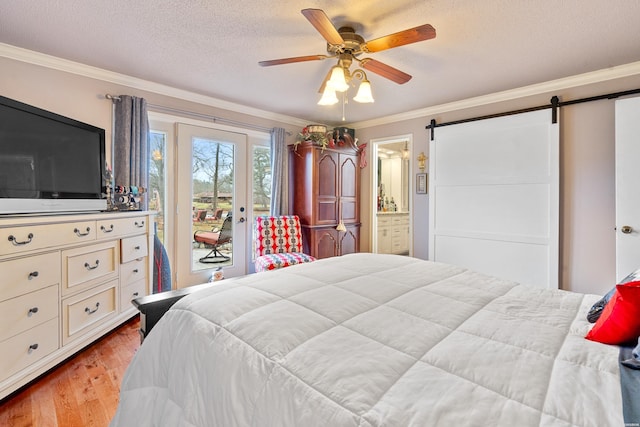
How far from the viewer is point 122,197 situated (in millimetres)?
2762

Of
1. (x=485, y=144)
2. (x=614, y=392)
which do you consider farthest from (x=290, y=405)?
(x=485, y=144)

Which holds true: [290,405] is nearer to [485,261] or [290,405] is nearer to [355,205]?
[485,261]

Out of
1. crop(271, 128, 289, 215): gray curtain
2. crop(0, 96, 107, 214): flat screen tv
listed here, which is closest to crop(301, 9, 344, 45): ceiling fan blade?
crop(0, 96, 107, 214): flat screen tv

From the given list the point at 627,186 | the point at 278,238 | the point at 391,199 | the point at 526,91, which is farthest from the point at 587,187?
the point at 391,199

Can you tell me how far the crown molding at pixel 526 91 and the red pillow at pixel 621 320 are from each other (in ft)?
9.45

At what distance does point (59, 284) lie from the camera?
6.39 ft

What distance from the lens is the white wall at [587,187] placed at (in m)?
2.80

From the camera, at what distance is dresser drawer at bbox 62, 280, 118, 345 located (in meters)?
2.00

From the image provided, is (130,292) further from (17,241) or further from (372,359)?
(372,359)

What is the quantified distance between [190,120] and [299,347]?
319 centimetres

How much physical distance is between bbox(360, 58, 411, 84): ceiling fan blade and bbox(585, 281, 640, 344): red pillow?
178 cm

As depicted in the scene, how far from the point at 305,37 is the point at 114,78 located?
1.92 m

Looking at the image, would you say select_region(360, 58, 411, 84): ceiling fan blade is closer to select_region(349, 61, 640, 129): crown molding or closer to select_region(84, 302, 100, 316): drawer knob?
select_region(349, 61, 640, 129): crown molding

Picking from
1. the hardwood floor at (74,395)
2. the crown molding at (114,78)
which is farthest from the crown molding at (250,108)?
the hardwood floor at (74,395)
